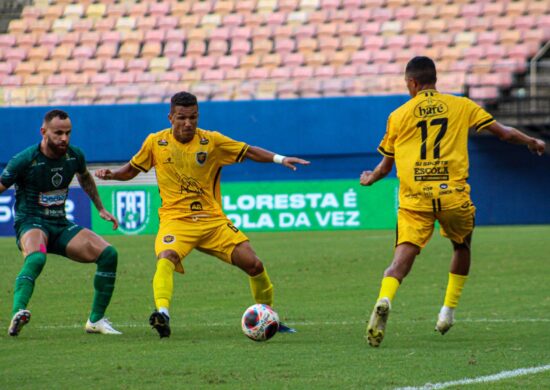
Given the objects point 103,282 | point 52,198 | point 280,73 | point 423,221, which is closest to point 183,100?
point 52,198

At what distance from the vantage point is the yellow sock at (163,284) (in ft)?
28.5

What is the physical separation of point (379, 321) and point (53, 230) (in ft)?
9.81

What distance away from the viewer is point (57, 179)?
945 cm

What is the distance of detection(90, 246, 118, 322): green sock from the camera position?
941 cm

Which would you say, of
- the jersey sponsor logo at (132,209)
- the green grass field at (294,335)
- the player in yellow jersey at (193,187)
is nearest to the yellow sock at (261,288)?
the player in yellow jersey at (193,187)

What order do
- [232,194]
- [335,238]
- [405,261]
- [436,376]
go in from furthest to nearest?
[232,194] → [335,238] → [405,261] → [436,376]

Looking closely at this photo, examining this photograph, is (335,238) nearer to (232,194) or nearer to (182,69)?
(232,194)

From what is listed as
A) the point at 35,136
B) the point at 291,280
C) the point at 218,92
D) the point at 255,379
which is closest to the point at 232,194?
the point at 218,92

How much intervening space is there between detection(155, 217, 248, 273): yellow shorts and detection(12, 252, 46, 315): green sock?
36.4 inches

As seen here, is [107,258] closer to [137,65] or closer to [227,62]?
[227,62]

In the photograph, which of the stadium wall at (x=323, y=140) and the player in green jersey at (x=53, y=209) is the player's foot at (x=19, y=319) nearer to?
the player in green jersey at (x=53, y=209)

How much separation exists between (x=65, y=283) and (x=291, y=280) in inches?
111

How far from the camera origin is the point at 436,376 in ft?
22.0

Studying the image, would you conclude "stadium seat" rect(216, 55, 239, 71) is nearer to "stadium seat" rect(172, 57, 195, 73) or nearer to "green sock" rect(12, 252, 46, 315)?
"stadium seat" rect(172, 57, 195, 73)
